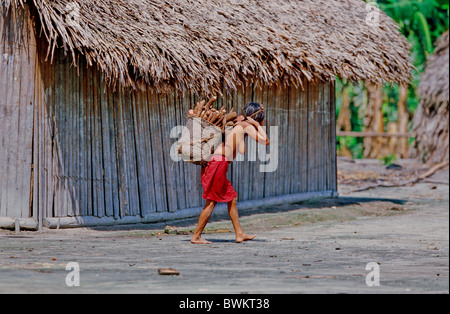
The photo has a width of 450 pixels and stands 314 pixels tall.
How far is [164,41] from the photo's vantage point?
9.74 meters

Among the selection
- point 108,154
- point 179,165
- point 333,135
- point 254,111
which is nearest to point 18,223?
point 108,154

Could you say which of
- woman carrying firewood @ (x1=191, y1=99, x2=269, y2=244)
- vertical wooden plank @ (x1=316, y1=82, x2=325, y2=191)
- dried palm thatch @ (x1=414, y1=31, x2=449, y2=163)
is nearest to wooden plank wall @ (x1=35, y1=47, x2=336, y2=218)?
vertical wooden plank @ (x1=316, y1=82, x2=325, y2=191)

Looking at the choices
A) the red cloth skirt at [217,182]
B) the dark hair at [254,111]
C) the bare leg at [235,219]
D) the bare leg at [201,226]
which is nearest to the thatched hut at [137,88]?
the dark hair at [254,111]

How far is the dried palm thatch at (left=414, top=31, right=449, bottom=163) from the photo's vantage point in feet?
70.1

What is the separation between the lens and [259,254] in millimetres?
7621

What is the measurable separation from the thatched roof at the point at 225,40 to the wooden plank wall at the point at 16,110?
24cm

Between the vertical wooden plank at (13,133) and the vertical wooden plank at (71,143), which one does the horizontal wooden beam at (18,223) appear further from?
the vertical wooden plank at (71,143)

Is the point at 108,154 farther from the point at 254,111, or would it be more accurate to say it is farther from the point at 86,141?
the point at 254,111

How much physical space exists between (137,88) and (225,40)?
144cm

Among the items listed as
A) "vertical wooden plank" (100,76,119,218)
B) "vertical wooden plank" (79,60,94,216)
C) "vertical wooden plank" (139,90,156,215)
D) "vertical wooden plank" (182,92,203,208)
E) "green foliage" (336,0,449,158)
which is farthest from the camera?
"green foliage" (336,0,449,158)

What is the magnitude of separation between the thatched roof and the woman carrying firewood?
1375mm

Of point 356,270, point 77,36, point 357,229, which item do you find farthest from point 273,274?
point 357,229

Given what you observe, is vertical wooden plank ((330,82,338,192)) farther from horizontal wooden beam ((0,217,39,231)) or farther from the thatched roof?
horizontal wooden beam ((0,217,39,231))
